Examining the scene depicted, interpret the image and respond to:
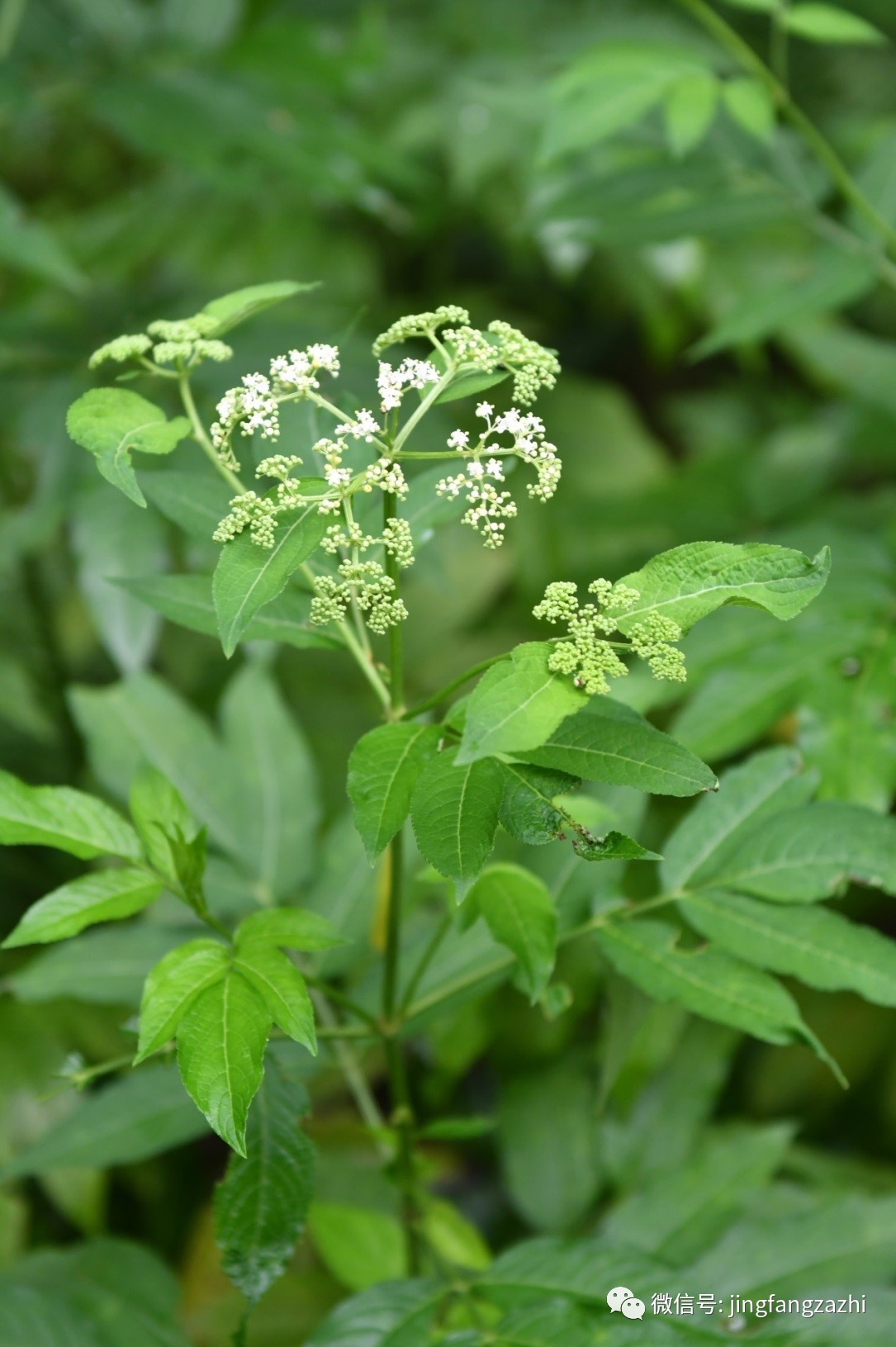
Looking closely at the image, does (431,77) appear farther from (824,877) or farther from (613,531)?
(824,877)

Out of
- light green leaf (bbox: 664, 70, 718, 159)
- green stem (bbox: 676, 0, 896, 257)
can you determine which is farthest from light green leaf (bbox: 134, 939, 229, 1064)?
green stem (bbox: 676, 0, 896, 257)

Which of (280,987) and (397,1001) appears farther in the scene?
(397,1001)

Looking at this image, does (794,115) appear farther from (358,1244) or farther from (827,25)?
(358,1244)

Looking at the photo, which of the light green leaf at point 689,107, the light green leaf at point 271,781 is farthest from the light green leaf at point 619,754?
the light green leaf at point 689,107

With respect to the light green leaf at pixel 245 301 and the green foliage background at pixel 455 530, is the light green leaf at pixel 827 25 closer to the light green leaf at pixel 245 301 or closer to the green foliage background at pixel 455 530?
the green foliage background at pixel 455 530

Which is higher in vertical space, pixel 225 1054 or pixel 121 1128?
pixel 225 1054

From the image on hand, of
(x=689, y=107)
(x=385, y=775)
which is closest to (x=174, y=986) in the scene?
(x=385, y=775)
